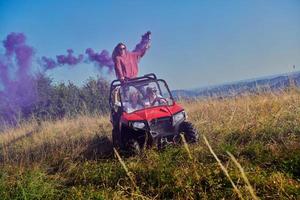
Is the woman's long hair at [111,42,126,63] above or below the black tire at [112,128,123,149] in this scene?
above

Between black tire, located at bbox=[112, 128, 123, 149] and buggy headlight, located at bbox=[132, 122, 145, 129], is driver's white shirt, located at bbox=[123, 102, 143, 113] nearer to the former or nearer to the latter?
black tire, located at bbox=[112, 128, 123, 149]

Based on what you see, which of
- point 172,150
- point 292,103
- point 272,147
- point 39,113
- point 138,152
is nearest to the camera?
point 272,147

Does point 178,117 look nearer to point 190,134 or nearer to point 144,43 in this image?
point 190,134

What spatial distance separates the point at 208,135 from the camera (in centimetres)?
682

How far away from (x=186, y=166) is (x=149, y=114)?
1.93 metres

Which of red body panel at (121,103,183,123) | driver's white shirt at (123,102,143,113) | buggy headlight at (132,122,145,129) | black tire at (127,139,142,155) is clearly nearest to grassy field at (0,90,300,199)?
black tire at (127,139,142,155)

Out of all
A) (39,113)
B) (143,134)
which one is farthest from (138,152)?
(39,113)

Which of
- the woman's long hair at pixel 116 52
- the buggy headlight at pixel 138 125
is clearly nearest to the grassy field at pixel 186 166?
the buggy headlight at pixel 138 125

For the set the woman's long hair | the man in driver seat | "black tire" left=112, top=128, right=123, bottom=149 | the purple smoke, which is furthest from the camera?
the purple smoke

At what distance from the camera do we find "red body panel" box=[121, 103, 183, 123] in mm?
6641

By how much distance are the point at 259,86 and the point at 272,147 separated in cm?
521

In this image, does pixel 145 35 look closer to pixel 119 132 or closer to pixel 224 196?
pixel 119 132

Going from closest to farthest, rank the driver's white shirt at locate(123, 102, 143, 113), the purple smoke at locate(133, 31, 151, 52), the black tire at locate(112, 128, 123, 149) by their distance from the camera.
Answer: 1. the black tire at locate(112, 128, 123, 149)
2. the driver's white shirt at locate(123, 102, 143, 113)
3. the purple smoke at locate(133, 31, 151, 52)

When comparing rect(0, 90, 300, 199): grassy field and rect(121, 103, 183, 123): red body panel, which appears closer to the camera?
rect(0, 90, 300, 199): grassy field
